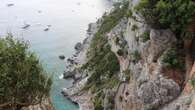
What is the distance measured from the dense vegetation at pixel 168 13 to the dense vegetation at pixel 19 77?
14.4 m

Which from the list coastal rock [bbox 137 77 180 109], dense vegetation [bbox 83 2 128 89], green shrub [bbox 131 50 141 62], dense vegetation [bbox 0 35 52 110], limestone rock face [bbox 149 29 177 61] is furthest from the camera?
dense vegetation [bbox 83 2 128 89]

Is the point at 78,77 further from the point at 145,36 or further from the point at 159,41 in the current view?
the point at 159,41

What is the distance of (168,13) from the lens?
3766cm

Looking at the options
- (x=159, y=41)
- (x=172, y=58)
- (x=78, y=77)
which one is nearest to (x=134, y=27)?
(x=159, y=41)

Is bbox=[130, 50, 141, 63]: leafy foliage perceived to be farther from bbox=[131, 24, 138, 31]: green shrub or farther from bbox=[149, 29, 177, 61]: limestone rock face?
bbox=[149, 29, 177, 61]: limestone rock face

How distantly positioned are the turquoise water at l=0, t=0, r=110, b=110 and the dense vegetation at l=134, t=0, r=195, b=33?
1202 inches

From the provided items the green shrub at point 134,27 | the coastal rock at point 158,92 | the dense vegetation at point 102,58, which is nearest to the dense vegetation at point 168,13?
the green shrub at point 134,27

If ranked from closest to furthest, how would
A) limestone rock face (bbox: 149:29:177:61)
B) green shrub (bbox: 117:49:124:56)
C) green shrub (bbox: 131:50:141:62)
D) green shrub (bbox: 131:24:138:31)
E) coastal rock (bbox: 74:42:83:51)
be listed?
limestone rock face (bbox: 149:29:177:61), green shrub (bbox: 131:50:141:62), green shrub (bbox: 131:24:138:31), green shrub (bbox: 117:49:124:56), coastal rock (bbox: 74:42:83:51)

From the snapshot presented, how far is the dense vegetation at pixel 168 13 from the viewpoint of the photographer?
36.3 metres

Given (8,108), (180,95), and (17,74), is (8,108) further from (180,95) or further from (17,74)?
(180,95)

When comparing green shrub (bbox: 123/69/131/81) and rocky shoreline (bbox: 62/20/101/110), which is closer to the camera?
green shrub (bbox: 123/69/131/81)

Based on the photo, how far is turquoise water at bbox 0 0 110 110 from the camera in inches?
3290

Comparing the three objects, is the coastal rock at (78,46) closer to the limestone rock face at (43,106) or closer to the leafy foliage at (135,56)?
the leafy foliage at (135,56)

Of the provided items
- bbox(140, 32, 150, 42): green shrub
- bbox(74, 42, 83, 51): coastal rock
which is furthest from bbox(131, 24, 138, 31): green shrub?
bbox(74, 42, 83, 51): coastal rock
